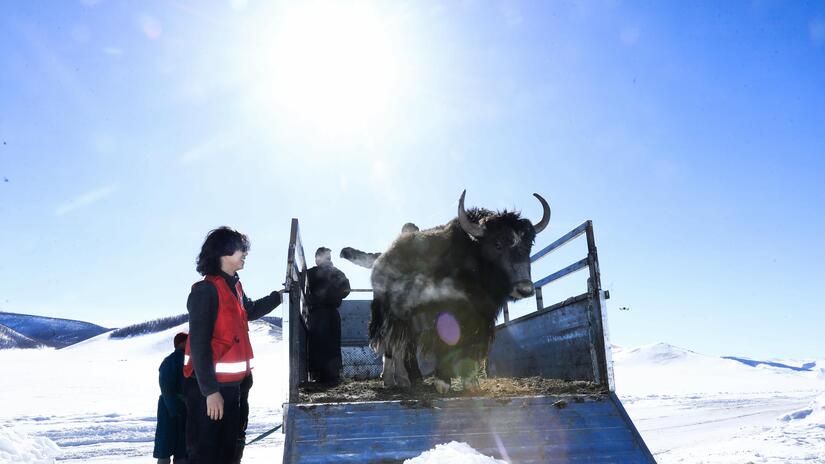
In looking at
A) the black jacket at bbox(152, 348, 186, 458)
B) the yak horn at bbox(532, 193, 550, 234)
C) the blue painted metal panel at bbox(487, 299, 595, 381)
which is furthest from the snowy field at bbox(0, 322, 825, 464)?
the yak horn at bbox(532, 193, 550, 234)

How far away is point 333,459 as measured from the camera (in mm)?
3557

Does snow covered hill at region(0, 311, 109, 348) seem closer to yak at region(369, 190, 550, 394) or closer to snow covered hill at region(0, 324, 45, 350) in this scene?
snow covered hill at region(0, 324, 45, 350)

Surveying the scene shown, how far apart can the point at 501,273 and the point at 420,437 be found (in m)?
2.29

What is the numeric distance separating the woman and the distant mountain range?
63.1 meters

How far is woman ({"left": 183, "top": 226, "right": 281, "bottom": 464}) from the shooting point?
10.00ft

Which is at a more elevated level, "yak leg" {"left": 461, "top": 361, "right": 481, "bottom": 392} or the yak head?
the yak head

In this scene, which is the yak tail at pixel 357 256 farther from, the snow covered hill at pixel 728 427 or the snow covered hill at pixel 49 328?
the snow covered hill at pixel 49 328

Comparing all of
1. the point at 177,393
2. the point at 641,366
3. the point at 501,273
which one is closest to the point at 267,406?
the point at 177,393

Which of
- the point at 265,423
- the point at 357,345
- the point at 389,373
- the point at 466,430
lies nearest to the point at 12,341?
the point at 265,423

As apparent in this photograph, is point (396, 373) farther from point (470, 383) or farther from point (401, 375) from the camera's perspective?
point (470, 383)

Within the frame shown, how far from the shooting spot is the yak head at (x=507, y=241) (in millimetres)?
5473

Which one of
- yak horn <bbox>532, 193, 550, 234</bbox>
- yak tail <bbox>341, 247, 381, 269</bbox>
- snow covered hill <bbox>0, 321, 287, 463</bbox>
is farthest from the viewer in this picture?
snow covered hill <bbox>0, 321, 287, 463</bbox>

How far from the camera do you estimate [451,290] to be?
18.2 ft

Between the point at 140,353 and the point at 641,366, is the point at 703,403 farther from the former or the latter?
the point at 140,353
